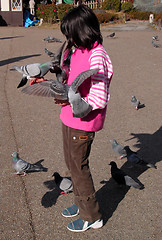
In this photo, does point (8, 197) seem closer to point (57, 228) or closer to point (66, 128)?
point (57, 228)

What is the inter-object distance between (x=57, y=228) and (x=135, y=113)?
3.98 metres

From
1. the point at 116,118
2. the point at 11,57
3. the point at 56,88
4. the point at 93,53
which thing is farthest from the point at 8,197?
the point at 11,57

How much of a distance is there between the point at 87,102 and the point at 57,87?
288 mm

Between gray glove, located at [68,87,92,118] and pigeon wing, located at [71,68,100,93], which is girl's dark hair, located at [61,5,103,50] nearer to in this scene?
pigeon wing, located at [71,68,100,93]

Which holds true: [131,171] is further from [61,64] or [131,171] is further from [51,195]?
[61,64]

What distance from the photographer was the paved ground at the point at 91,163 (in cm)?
325

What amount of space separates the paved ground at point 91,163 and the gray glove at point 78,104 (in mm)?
1414

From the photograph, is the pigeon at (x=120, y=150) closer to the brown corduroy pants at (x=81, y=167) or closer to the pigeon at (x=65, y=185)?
the pigeon at (x=65, y=185)

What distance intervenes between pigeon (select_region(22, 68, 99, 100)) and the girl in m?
0.11

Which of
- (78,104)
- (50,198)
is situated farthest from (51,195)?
(78,104)

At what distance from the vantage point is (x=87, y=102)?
2.55m

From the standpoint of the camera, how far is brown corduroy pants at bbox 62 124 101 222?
2.75 m

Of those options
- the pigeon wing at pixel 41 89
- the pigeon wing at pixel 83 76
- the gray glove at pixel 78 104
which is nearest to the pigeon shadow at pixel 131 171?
the gray glove at pixel 78 104

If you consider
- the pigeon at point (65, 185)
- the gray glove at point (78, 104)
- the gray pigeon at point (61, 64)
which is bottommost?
the pigeon at point (65, 185)
